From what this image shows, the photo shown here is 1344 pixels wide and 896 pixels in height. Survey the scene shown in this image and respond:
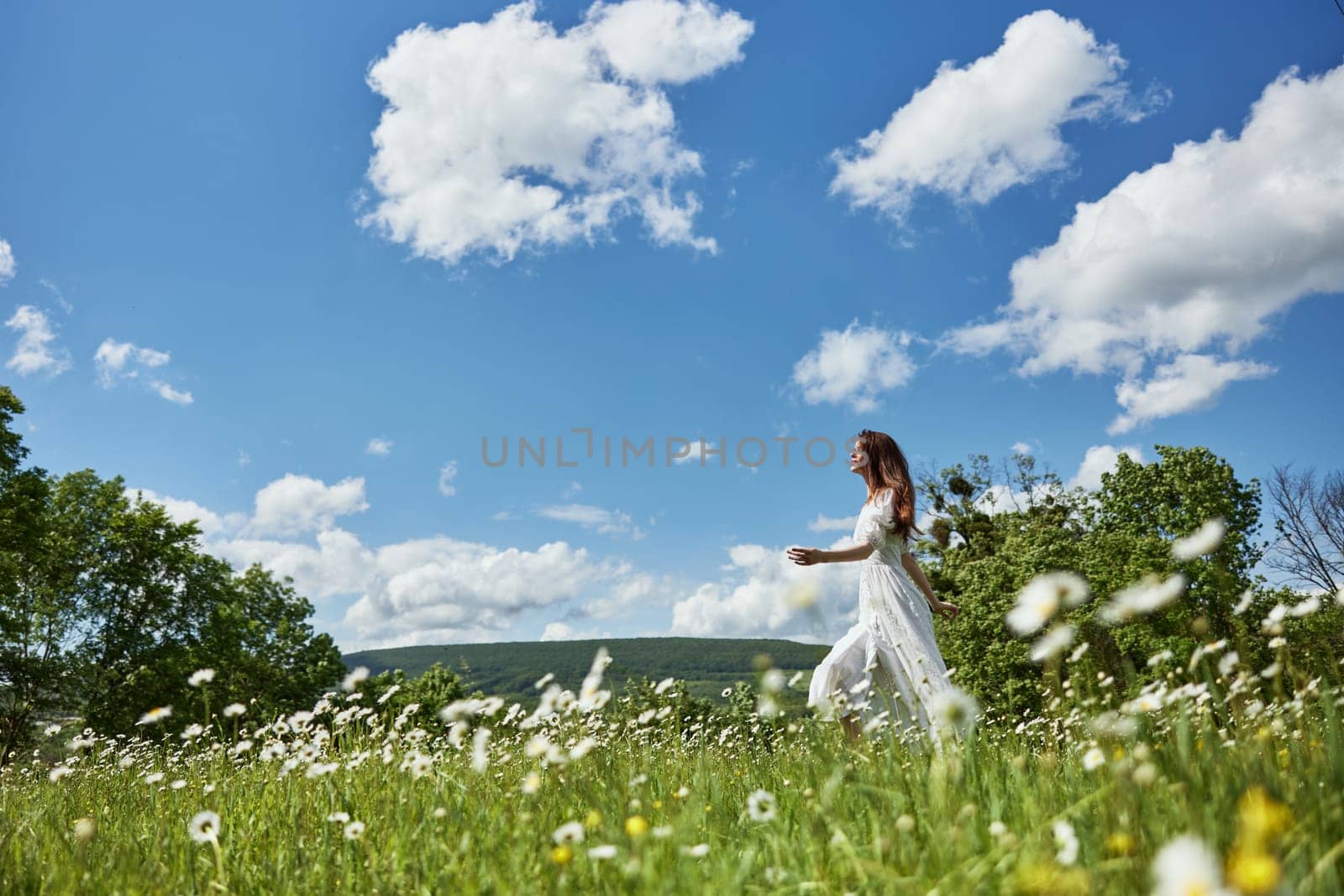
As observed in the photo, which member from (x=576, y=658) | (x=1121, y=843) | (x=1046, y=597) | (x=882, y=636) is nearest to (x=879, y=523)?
(x=882, y=636)

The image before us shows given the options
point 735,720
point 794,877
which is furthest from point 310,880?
point 735,720

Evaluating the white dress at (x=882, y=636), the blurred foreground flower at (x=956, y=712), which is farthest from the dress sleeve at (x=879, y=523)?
the blurred foreground flower at (x=956, y=712)

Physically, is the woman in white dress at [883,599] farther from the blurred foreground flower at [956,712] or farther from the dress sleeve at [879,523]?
the blurred foreground flower at [956,712]

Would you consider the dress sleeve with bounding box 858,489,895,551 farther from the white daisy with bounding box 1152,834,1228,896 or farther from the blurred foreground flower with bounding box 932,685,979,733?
A: the white daisy with bounding box 1152,834,1228,896

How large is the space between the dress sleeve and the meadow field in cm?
248

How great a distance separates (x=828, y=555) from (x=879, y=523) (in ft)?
2.06

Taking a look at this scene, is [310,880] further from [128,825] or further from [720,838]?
[128,825]

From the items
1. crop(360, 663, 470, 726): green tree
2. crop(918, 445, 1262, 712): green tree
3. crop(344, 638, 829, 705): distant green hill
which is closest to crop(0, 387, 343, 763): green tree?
crop(360, 663, 470, 726): green tree

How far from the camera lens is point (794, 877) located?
262 cm

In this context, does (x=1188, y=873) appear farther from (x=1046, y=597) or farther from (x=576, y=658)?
(x=576, y=658)

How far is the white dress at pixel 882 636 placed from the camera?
22.7 ft

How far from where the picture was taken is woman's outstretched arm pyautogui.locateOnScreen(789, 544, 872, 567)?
22.1 ft

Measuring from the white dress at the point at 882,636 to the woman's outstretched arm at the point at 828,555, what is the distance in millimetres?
118

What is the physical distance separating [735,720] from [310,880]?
4824mm
